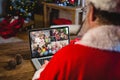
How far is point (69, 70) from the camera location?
0.83m

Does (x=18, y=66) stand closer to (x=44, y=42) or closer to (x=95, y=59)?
(x=44, y=42)

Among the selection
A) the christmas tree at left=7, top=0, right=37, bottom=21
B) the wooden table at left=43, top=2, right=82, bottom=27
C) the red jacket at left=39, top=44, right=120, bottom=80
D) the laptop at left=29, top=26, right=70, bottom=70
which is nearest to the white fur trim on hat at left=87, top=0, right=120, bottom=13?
the red jacket at left=39, top=44, right=120, bottom=80

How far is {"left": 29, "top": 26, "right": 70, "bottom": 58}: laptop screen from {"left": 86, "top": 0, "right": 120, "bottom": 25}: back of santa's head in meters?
0.91

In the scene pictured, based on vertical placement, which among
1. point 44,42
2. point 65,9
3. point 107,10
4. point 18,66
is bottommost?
point 18,66

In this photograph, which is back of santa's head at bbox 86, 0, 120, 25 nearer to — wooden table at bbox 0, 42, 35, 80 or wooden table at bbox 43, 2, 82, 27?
wooden table at bbox 0, 42, 35, 80

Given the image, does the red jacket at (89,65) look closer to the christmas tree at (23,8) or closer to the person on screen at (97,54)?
the person on screen at (97,54)

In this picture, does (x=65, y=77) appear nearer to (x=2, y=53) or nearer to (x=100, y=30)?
(x=100, y=30)

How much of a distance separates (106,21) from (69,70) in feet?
0.80

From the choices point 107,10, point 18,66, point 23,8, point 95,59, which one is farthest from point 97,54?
point 23,8

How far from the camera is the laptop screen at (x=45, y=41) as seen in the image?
66.8 inches

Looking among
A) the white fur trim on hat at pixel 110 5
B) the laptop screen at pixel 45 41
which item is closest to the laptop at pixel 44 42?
the laptop screen at pixel 45 41

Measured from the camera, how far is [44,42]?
1723 mm

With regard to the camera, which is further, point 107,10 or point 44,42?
point 44,42

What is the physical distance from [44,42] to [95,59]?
36.6 inches
